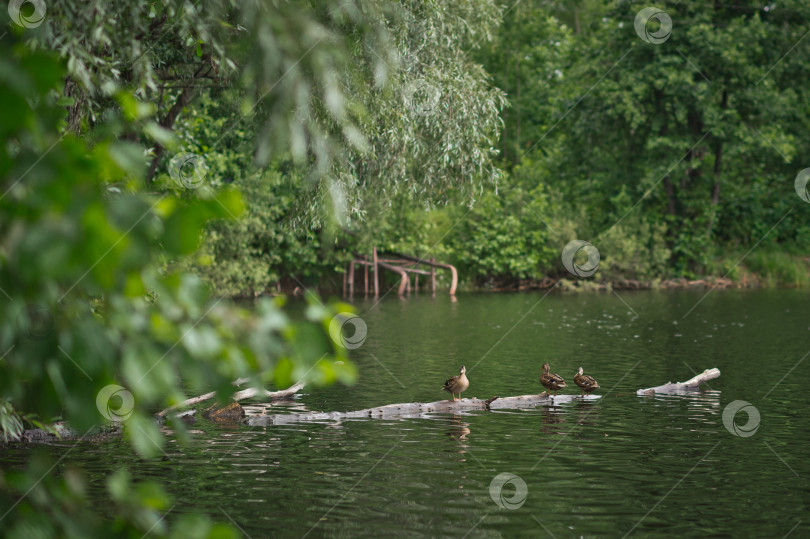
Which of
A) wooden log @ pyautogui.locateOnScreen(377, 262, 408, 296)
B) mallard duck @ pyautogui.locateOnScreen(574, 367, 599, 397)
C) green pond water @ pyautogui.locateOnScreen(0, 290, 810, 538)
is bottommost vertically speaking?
green pond water @ pyautogui.locateOnScreen(0, 290, 810, 538)

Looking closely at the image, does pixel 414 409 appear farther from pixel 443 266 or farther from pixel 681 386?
pixel 443 266

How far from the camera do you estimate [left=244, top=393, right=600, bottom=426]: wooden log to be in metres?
12.1

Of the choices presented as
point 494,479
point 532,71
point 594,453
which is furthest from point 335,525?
point 532,71

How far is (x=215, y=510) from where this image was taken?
307 inches

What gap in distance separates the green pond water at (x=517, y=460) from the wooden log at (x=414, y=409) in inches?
10.1

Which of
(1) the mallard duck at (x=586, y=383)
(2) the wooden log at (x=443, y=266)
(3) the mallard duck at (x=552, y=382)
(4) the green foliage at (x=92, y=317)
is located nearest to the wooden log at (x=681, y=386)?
(1) the mallard duck at (x=586, y=383)

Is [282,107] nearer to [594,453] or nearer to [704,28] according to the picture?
[594,453]

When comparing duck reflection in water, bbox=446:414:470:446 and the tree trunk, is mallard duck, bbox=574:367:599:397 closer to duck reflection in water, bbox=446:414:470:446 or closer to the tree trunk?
duck reflection in water, bbox=446:414:470:446

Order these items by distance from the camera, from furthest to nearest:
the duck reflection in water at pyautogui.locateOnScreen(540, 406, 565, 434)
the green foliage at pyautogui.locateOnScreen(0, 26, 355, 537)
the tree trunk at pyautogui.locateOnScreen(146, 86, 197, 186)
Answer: the tree trunk at pyautogui.locateOnScreen(146, 86, 197, 186) → the duck reflection in water at pyautogui.locateOnScreen(540, 406, 565, 434) → the green foliage at pyautogui.locateOnScreen(0, 26, 355, 537)

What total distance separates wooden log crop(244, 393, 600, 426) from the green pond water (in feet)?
0.84

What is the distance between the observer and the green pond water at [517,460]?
25.0 feet

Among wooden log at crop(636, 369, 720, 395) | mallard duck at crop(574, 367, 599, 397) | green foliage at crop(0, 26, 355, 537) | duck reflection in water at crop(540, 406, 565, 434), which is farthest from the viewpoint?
wooden log at crop(636, 369, 720, 395)

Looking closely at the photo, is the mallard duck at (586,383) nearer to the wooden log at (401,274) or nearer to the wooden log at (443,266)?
the wooden log at (401,274)

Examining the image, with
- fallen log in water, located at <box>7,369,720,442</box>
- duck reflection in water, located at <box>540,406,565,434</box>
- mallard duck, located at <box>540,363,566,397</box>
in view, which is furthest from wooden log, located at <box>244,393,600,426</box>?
duck reflection in water, located at <box>540,406,565,434</box>
